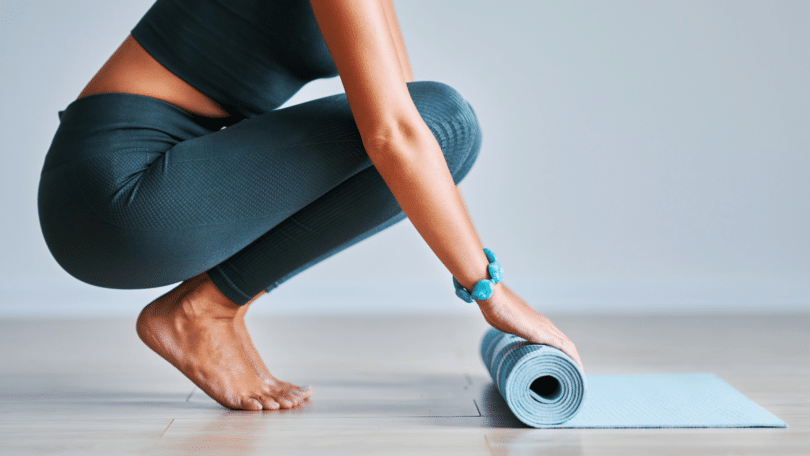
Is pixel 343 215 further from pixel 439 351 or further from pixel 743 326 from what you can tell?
pixel 743 326

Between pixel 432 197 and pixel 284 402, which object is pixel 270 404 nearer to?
pixel 284 402

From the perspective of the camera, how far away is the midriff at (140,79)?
1200mm

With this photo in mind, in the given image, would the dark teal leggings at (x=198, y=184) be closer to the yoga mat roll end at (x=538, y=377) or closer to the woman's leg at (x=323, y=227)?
the woman's leg at (x=323, y=227)

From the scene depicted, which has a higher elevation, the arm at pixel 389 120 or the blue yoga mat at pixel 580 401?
the arm at pixel 389 120

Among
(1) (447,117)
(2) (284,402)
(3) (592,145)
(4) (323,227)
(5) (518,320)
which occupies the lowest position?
(3) (592,145)

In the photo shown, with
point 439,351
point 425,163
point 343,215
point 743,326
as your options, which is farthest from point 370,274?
point 425,163

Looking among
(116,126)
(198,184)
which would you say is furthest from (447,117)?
(116,126)

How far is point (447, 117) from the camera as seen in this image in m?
1.20

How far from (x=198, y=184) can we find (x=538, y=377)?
2.04ft

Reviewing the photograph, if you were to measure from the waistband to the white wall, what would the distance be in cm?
199

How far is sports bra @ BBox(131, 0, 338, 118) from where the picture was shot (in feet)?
3.84

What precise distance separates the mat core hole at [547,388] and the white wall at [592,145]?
6.25 ft

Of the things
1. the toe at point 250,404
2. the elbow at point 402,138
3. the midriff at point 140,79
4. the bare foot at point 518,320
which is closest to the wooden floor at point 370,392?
the toe at point 250,404

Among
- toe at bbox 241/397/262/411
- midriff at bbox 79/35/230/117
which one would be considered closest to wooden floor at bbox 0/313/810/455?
toe at bbox 241/397/262/411
